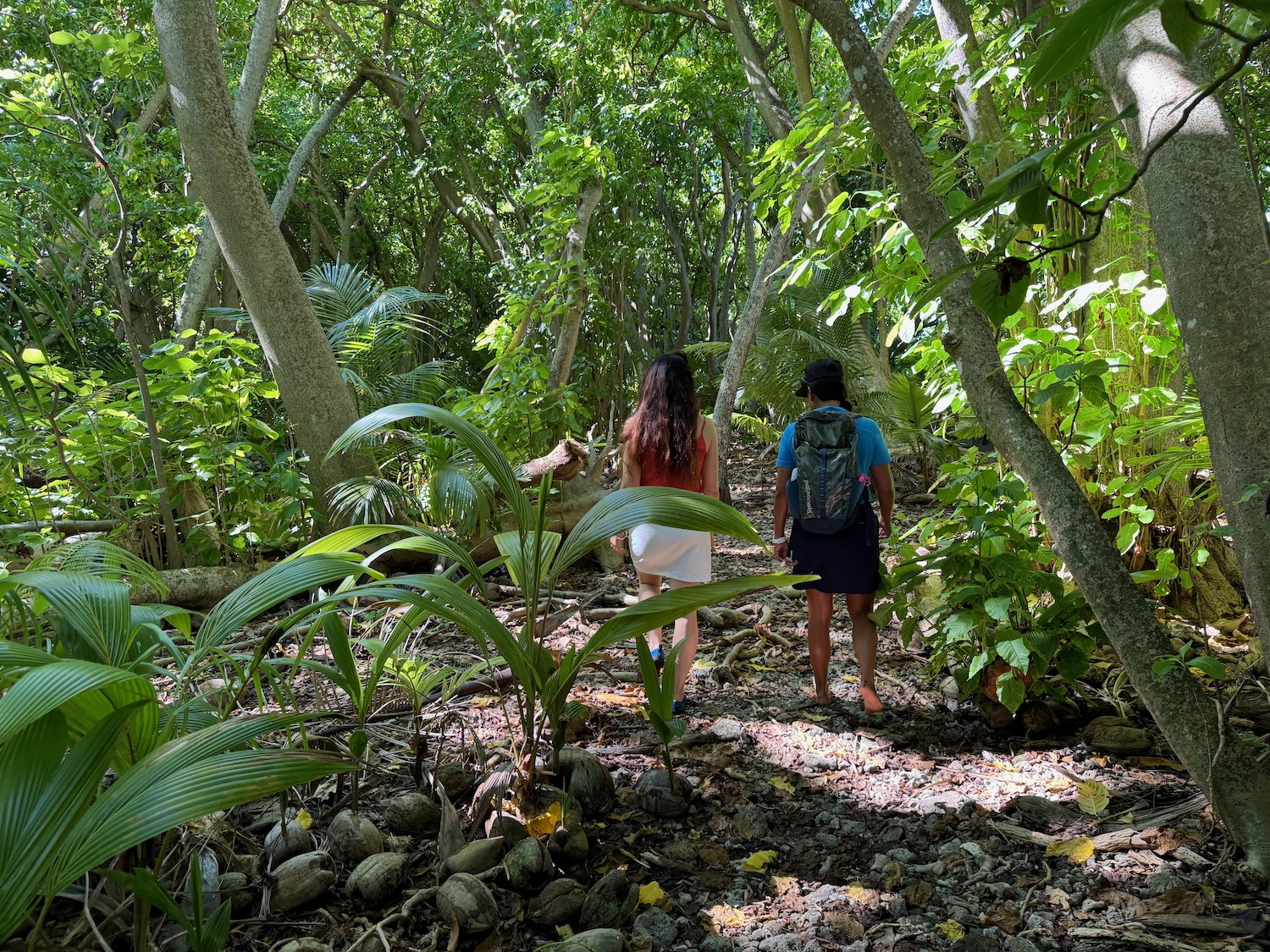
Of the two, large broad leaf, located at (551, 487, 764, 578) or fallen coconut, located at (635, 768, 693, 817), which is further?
fallen coconut, located at (635, 768, 693, 817)

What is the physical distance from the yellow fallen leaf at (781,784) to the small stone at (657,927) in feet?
2.73

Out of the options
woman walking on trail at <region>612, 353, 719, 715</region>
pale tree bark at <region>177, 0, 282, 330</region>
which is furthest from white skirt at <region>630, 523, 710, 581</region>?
pale tree bark at <region>177, 0, 282, 330</region>

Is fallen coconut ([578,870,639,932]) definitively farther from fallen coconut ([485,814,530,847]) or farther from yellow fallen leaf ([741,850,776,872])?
yellow fallen leaf ([741,850,776,872])

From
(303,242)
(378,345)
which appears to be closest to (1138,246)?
(378,345)

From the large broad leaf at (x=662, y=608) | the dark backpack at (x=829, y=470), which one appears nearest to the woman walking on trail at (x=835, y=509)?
the dark backpack at (x=829, y=470)

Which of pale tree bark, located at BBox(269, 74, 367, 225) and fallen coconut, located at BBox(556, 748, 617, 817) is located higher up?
pale tree bark, located at BBox(269, 74, 367, 225)

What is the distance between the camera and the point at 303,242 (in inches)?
691

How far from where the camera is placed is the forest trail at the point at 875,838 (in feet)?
6.49

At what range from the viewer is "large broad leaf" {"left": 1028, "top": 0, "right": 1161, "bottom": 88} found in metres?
0.72

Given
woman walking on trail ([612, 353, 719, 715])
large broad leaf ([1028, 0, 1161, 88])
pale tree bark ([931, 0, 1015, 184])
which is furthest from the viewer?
woman walking on trail ([612, 353, 719, 715])

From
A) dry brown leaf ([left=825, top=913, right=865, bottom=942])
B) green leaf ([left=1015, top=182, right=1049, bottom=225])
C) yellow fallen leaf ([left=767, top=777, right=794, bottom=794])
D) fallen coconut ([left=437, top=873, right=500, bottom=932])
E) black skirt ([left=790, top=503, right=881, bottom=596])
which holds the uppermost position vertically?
green leaf ([left=1015, top=182, right=1049, bottom=225])

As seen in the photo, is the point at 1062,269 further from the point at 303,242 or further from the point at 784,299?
the point at 303,242

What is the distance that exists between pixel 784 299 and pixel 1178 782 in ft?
25.6

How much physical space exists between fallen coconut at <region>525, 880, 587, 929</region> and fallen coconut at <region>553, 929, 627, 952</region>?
0.10m
